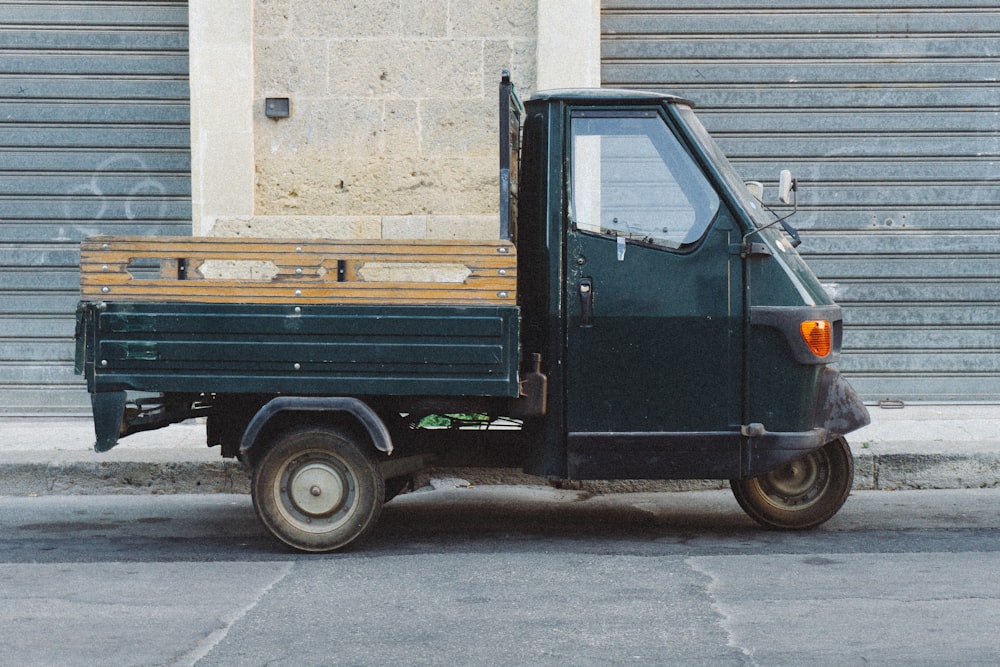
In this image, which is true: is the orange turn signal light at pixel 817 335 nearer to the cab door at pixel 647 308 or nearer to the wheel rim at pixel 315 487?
the cab door at pixel 647 308

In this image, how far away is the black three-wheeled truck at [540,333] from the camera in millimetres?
5762

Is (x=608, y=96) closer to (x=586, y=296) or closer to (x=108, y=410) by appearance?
(x=586, y=296)

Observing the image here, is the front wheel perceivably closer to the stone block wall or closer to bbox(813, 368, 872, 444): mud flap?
bbox(813, 368, 872, 444): mud flap

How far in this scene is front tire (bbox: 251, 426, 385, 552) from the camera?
595cm

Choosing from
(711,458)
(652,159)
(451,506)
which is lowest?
(451,506)

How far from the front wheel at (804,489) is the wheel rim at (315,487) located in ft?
6.56

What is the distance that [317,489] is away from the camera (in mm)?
5977

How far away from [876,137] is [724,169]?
436cm

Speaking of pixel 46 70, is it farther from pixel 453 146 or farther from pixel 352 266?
pixel 352 266

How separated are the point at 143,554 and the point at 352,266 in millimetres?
1731

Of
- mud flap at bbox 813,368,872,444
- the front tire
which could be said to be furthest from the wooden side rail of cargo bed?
mud flap at bbox 813,368,872,444

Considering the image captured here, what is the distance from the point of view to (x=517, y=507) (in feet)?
24.2

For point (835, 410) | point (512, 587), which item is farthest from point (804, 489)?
point (512, 587)

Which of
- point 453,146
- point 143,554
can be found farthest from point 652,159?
point 453,146
